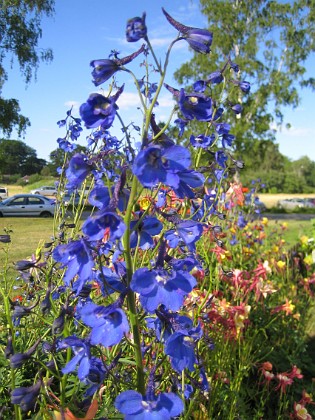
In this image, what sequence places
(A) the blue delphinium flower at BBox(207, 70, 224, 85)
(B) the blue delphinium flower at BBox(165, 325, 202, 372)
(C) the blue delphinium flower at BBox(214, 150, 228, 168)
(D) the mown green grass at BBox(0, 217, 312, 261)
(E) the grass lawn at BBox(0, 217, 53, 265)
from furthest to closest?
(D) the mown green grass at BBox(0, 217, 312, 261), (E) the grass lawn at BBox(0, 217, 53, 265), (C) the blue delphinium flower at BBox(214, 150, 228, 168), (A) the blue delphinium flower at BBox(207, 70, 224, 85), (B) the blue delphinium flower at BBox(165, 325, 202, 372)

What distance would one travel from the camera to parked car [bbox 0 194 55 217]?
17.3 meters

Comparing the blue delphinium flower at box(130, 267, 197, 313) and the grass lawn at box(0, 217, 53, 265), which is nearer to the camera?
the blue delphinium flower at box(130, 267, 197, 313)

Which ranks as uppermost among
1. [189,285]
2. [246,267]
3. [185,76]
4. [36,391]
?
[185,76]

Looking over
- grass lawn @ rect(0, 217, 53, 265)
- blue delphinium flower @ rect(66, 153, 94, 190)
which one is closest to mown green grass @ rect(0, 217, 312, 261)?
grass lawn @ rect(0, 217, 53, 265)

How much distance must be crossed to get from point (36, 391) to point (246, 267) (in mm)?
3826

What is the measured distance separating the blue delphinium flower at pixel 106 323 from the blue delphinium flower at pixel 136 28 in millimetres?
551

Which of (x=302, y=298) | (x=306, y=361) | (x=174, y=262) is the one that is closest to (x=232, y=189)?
(x=302, y=298)

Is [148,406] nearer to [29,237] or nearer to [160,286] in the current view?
[160,286]

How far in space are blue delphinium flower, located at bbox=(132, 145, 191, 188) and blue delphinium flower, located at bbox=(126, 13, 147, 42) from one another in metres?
0.24

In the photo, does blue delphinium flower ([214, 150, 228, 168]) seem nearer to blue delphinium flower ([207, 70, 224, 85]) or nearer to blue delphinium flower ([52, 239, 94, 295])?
blue delphinium flower ([207, 70, 224, 85])

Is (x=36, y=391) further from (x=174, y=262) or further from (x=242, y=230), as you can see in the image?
(x=242, y=230)

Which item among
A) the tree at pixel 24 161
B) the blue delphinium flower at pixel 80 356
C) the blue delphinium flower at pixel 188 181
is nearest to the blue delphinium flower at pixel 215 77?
the blue delphinium flower at pixel 188 181

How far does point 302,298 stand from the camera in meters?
4.68

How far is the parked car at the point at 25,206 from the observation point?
682 inches
